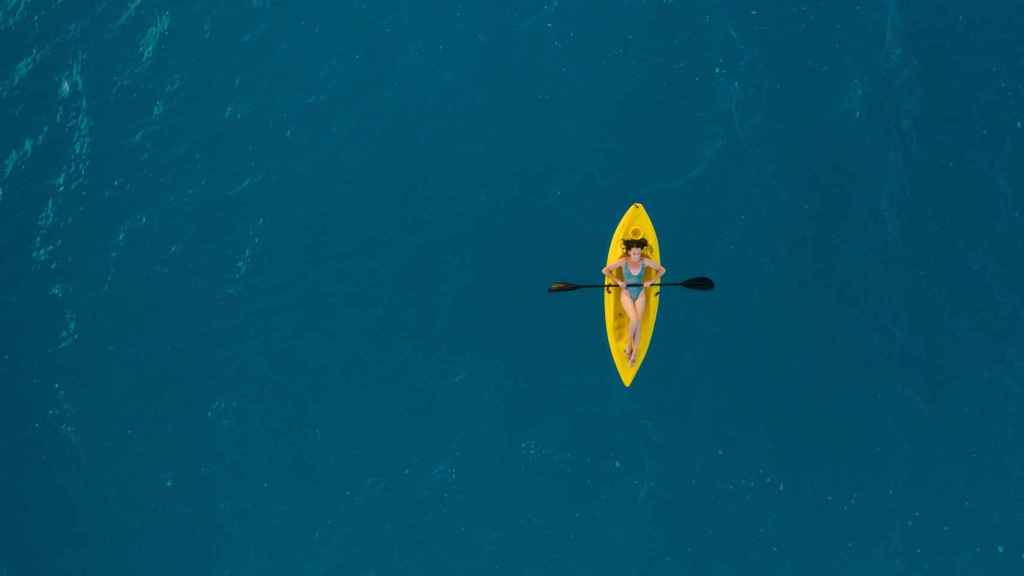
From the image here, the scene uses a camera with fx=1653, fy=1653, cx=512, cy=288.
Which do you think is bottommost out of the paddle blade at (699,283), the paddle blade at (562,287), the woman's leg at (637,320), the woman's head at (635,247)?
the woman's leg at (637,320)

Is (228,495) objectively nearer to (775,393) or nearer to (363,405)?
(363,405)

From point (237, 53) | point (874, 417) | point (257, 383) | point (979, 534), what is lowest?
point (979, 534)

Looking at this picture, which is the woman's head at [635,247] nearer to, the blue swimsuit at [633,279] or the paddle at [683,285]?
the blue swimsuit at [633,279]

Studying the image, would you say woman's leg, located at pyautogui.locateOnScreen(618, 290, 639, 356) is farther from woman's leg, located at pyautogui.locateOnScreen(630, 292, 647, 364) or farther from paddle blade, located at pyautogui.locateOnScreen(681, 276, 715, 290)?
paddle blade, located at pyautogui.locateOnScreen(681, 276, 715, 290)

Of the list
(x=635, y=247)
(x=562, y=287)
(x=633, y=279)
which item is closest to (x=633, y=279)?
(x=633, y=279)

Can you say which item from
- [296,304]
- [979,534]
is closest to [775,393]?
[979,534]

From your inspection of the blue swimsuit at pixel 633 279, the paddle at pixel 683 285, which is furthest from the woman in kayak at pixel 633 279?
the paddle at pixel 683 285

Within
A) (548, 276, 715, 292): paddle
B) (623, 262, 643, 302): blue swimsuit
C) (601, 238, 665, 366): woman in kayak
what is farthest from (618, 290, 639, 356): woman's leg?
(548, 276, 715, 292): paddle
